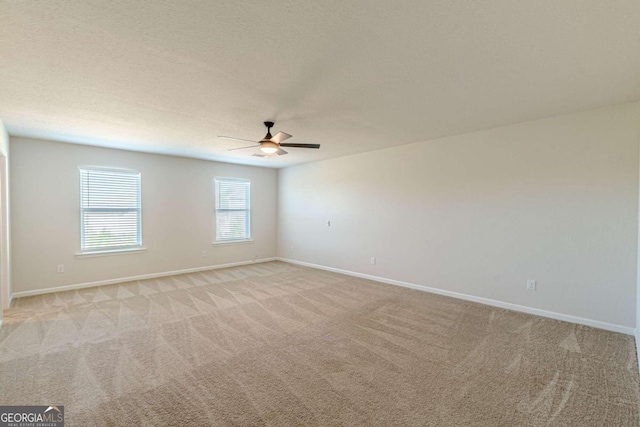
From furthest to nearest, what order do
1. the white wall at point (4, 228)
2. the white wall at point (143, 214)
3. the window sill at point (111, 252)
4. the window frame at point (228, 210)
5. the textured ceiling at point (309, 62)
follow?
the window frame at point (228, 210), the window sill at point (111, 252), the white wall at point (143, 214), the white wall at point (4, 228), the textured ceiling at point (309, 62)

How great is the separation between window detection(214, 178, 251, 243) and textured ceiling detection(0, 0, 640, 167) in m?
2.97


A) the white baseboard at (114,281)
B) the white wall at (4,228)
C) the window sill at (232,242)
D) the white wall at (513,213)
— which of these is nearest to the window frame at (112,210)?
the white baseboard at (114,281)

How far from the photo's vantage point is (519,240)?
12.9 ft

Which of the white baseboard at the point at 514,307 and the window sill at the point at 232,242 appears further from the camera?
the window sill at the point at 232,242

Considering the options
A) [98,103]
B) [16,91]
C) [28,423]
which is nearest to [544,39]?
[98,103]

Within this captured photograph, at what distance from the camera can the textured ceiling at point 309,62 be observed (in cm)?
171

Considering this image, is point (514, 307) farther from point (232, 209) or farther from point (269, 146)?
point (232, 209)

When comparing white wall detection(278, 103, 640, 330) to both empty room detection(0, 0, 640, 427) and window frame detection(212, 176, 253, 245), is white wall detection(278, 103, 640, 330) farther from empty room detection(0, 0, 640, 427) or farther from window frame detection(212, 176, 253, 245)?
window frame detection(212, 176, 253, 245)

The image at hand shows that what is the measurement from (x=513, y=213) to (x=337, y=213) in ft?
11.0

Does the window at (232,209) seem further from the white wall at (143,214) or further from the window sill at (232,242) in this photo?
the white wall at (143,214)

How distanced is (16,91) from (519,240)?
6.13 m

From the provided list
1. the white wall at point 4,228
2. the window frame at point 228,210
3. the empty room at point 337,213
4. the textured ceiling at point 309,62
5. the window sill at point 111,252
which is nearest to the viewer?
the textured ceiling at point 309,62

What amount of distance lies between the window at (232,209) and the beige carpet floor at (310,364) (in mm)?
2818

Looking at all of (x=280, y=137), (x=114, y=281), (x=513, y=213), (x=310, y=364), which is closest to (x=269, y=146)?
(x=280, y=137)
